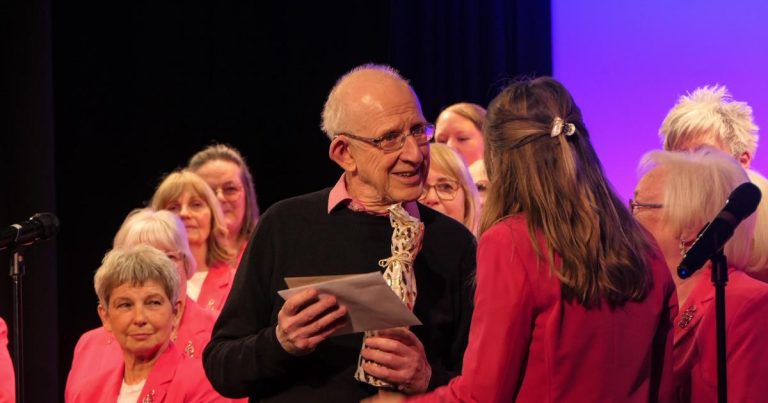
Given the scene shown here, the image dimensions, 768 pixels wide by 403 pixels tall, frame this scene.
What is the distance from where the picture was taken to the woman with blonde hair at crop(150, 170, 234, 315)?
5.13m

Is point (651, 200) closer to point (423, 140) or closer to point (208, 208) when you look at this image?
point (423, 140)

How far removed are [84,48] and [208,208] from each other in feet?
7.95

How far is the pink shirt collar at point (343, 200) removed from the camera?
2818mm

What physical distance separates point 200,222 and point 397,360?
287 cm

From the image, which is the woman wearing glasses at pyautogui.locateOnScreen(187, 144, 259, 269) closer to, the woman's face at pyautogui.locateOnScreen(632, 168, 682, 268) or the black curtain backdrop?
the black curtain backdrop

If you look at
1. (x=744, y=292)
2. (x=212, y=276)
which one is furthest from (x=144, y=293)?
(x=744, y=292)

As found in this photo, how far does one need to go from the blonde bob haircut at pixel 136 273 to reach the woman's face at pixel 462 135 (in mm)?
1996

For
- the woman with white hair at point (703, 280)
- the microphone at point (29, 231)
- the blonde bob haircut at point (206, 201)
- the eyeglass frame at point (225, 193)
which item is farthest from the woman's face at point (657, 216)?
the eyeglass frame at point (225, 193)

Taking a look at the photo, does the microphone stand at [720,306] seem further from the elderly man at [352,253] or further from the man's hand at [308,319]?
the man's hand at [308,319]

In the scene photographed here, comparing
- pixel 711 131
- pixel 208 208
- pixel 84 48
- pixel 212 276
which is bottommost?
pixel 212 276

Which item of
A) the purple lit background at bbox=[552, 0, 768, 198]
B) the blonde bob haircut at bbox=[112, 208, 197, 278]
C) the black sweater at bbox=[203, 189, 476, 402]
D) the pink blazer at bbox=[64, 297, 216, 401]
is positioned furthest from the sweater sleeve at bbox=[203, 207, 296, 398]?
the purple lit background at bbox=[552, 0, 768, 198]

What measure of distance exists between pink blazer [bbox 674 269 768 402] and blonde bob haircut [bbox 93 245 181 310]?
1.90 m

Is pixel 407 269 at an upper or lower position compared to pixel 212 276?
upper

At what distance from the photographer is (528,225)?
7.66 feet
